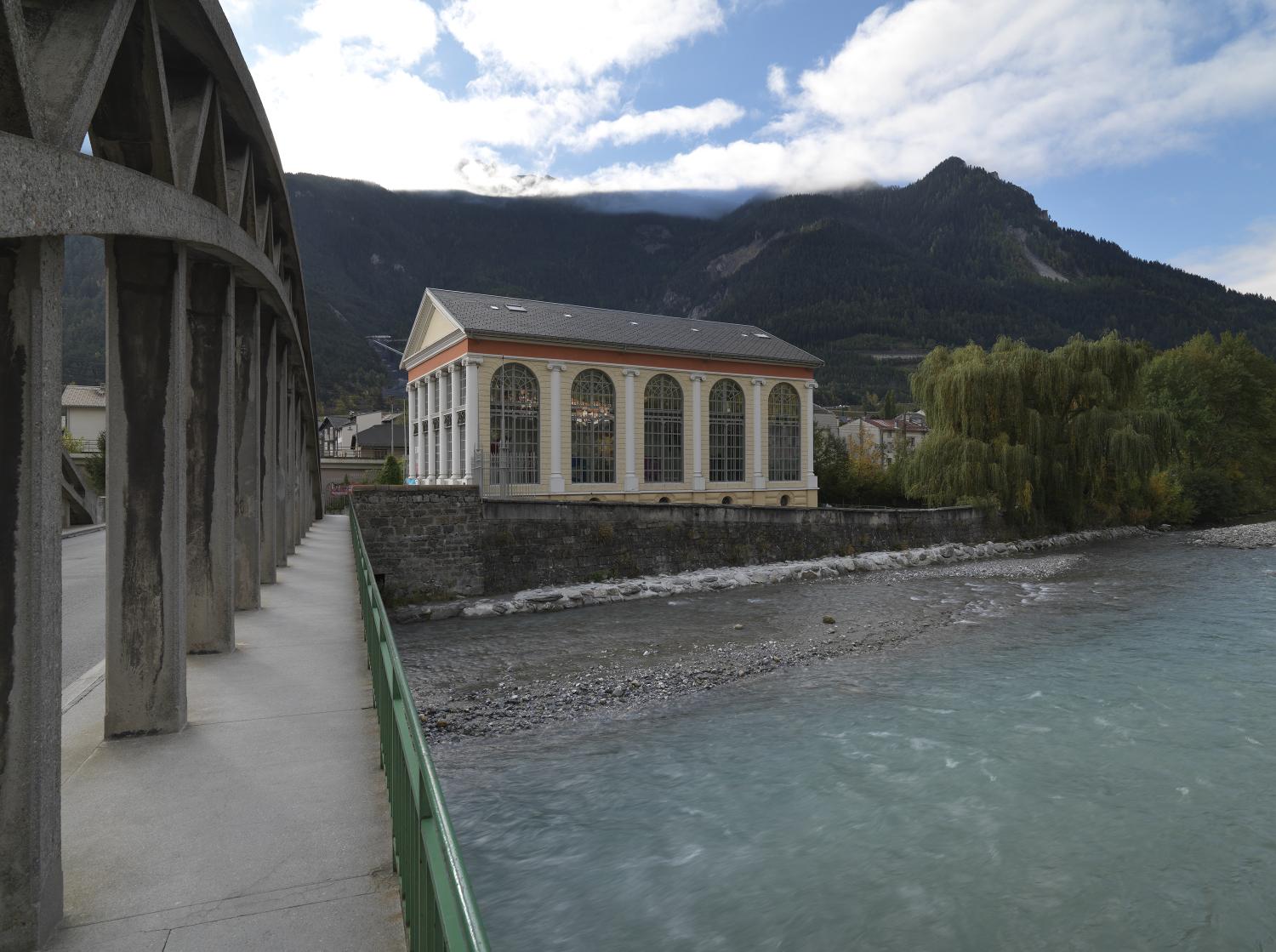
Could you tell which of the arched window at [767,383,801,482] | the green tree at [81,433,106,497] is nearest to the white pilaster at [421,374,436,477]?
the green tree at [81,433,106,497]

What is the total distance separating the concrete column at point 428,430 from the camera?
122 ft

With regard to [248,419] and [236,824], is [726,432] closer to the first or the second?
[248,419]

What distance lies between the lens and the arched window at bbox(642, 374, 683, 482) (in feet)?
114

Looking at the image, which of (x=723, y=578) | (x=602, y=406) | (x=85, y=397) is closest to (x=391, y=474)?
(x=602, y=406)

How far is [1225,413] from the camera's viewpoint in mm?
47312

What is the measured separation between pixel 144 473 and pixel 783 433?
35.9 m

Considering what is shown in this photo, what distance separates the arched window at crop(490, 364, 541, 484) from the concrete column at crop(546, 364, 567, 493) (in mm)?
503

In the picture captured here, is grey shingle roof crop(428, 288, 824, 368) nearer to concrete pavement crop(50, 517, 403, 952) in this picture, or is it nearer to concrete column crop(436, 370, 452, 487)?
concrete column crop(436, 370, 452, 487)

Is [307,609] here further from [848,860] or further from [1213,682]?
[1213,682]

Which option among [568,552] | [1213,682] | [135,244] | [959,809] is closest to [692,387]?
[568,552]

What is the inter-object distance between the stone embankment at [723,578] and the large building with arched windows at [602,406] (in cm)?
865

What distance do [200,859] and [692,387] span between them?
1307 inches

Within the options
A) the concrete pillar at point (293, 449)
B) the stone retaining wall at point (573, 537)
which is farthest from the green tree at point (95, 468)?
the concrete pillar at point (293, 449)

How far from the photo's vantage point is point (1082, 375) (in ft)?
103
